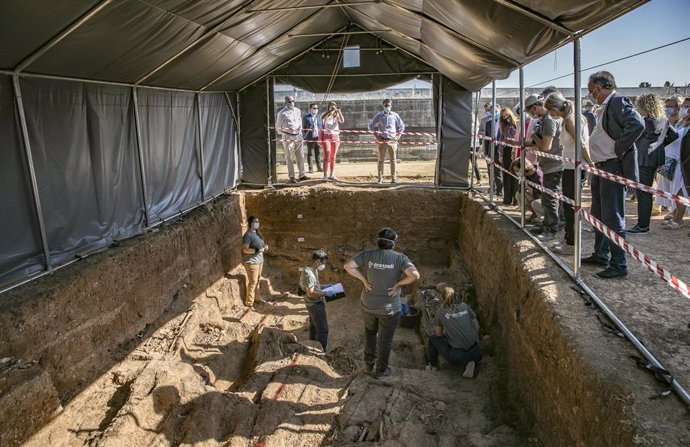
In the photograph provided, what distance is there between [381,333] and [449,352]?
979mm

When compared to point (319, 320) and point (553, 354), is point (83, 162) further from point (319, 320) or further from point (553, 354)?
point (553, 354)

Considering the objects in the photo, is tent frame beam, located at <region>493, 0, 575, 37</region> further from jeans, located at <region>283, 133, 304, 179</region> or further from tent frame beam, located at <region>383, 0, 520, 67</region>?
jeans, located at <region>283, 133, 304, 179</region>

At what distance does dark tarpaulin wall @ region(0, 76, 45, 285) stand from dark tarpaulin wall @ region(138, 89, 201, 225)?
8.25ft

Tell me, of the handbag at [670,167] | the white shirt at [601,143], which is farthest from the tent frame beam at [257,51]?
the handbag at [670,167]

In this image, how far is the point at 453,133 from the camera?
1120 cm

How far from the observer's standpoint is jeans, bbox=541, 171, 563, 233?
6.56 m

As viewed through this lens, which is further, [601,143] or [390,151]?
[390,151]

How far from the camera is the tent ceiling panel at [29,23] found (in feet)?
13.0

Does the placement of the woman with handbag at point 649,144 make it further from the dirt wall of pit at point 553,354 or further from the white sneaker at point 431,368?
the white sneaker at point 431,368

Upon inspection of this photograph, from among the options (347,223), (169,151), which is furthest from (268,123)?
(169,151)

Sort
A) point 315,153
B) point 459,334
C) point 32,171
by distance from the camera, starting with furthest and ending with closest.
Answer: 1. point 315,153
2. point 459,334
3. point 32,171

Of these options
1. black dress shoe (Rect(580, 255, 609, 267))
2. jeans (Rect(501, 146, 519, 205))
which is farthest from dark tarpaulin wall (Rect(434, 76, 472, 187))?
black dress shoe (Rect(580, 255, 609, 267))

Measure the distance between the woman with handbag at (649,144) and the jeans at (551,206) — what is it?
1.04 meters

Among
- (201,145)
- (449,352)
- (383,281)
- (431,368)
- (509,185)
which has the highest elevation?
(201,145)
